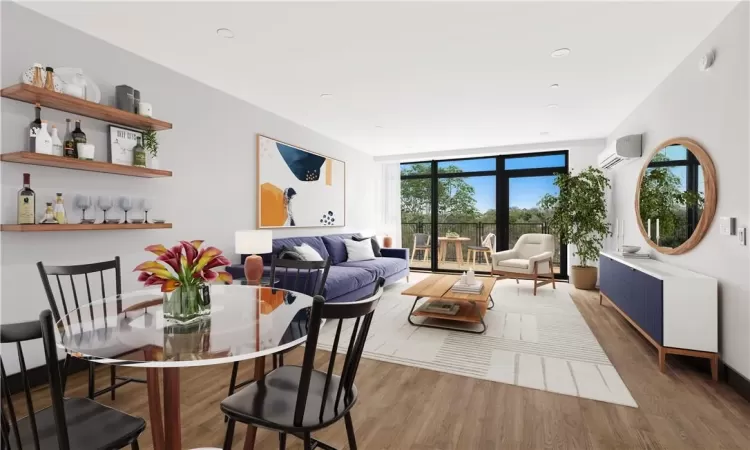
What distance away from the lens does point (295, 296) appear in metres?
2.06

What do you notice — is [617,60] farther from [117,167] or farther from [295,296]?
[117,167]

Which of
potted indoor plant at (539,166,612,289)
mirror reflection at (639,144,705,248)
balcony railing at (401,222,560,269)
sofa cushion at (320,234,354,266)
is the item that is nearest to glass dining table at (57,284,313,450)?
mirror reflection at (639,144,705,248)

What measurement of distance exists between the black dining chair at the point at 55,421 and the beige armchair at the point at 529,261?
5.30m

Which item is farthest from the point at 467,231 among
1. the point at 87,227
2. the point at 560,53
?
the point at 87,227

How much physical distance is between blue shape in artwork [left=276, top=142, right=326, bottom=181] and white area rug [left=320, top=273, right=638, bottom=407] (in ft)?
7.37

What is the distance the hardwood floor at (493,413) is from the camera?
190 centimetres

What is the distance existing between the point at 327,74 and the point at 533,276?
4.17m

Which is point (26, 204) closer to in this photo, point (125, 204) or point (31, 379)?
point (125, 204)

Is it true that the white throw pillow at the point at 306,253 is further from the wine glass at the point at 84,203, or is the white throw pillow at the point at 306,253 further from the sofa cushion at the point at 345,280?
the wine glass at the point at 84,203

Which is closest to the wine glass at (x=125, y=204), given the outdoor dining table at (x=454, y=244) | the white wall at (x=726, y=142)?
the white wall at (x=726, y=142)

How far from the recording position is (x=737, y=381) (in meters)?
2.40

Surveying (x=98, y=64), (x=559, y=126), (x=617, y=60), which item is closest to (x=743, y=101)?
(x=617, y=60)

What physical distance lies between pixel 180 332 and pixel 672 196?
412 cm

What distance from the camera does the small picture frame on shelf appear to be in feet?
9.43
